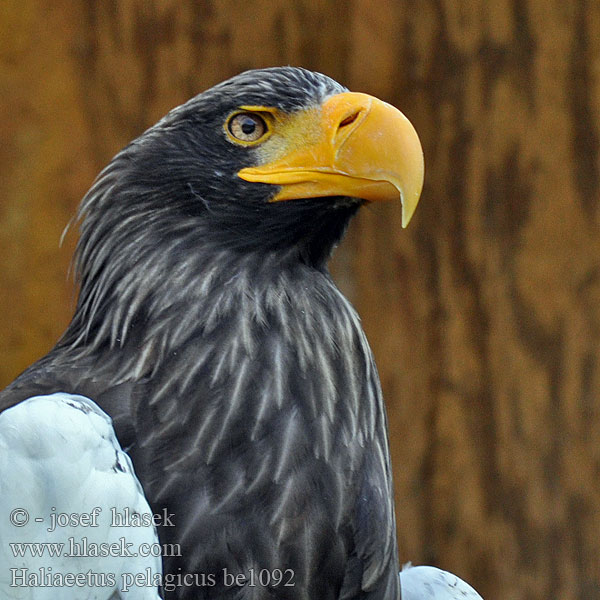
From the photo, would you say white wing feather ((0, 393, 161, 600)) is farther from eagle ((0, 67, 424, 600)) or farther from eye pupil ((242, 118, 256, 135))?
eye pupil ((242, 118, 256, 135))

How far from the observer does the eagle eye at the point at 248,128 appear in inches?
77.4

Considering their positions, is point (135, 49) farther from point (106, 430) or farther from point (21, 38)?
point (106, 430)

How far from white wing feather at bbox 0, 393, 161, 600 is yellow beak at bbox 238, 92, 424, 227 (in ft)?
1.93

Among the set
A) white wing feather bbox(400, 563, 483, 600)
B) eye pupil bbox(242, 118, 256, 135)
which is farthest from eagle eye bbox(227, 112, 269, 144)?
white wing feather bbox(400, 563, 483, 600)

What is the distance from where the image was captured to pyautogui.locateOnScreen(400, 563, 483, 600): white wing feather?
2.15 meters

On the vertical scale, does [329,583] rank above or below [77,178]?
below

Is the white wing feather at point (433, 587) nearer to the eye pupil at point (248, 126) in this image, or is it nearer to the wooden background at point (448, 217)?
the wooden background at point (448, 217)

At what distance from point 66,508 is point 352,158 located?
77 cm

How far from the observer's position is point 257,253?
2.00m

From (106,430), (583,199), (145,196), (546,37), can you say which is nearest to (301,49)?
(546,37)

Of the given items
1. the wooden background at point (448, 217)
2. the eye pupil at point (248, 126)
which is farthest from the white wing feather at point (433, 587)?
the eye pupil at point (248, 126)

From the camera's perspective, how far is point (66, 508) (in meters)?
1.66

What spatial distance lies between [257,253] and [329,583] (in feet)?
2.05

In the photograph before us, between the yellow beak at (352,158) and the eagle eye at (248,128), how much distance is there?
0.05m
